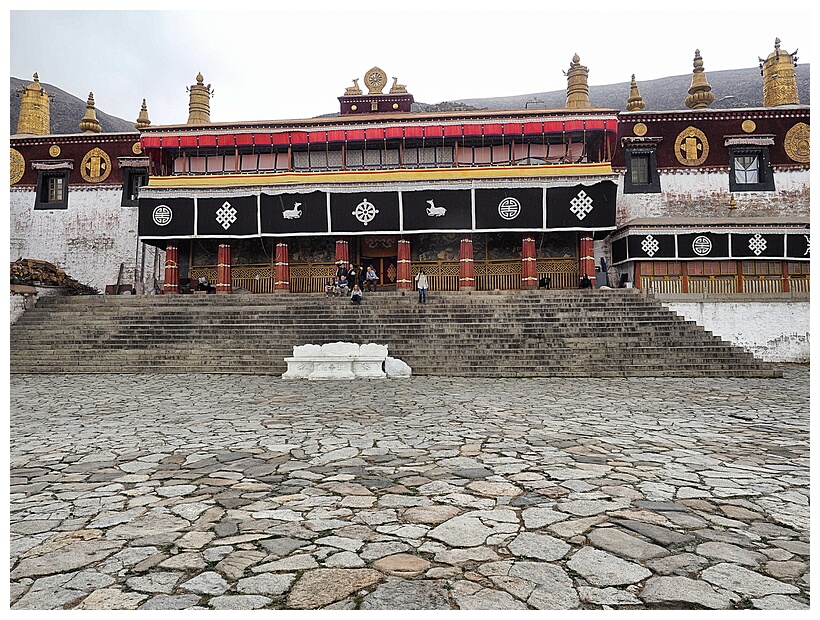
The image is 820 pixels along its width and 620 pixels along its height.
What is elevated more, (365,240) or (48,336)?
(365,240)

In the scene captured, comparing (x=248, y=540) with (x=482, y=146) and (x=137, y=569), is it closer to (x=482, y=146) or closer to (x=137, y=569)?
(x=137, y=569)

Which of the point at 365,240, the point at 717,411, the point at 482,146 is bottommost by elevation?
the point at 717,411

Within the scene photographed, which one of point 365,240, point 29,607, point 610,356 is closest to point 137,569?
point 29,607

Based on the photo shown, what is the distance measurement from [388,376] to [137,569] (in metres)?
10.1

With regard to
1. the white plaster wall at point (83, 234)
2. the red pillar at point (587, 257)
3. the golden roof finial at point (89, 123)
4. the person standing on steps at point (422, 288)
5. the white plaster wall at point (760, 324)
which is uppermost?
the golden roof finial at point (89, 123)

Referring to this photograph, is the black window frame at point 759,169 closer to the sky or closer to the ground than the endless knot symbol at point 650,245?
closer to the sky

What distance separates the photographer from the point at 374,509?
3.79m

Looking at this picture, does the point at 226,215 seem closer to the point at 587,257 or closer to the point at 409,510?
the point at 587,257

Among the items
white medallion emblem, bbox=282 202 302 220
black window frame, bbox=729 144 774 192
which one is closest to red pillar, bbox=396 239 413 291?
white medallion emblem, bbox=282 202 302 220

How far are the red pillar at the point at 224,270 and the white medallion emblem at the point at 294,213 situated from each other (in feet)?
9.24

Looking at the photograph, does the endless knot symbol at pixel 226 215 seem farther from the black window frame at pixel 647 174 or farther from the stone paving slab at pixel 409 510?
the black window frame at pixel 647 174

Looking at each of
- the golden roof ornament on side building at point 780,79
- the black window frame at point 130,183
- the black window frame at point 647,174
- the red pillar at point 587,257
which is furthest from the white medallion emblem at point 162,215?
the golden roof ornament on side building at point 780,79

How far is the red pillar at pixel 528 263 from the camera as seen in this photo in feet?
68.3

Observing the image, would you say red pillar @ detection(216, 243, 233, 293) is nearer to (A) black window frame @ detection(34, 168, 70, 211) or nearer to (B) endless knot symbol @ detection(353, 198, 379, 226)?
(B) endless knot symbol @ detection(353, 198, 379, 226)
